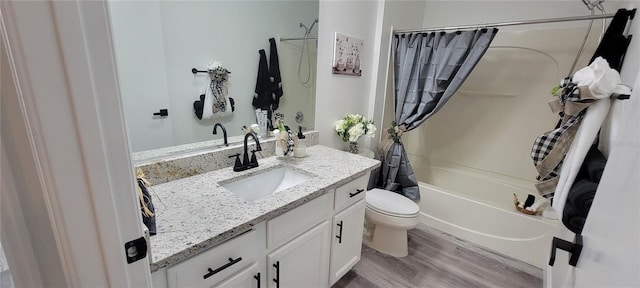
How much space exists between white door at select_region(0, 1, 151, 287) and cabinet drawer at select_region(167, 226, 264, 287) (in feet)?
1.07

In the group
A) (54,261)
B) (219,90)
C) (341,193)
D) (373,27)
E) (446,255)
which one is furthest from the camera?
(373,27)

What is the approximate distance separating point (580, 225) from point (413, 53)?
1.70m

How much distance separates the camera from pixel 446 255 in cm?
206

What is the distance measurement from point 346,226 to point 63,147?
1.35 metres

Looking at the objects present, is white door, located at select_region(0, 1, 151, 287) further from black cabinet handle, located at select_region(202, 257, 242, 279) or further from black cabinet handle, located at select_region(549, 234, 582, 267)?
black cabinet handle, located at select_region(549, 234, 582, 267)

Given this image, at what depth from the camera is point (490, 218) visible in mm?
2100

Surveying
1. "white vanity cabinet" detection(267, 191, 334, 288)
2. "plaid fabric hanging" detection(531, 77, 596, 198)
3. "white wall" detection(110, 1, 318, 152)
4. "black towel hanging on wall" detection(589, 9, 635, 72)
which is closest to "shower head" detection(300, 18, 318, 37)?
"white wall" detection(110, 1, 318, 152)

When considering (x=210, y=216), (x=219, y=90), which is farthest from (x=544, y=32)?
(x=210, y=216)

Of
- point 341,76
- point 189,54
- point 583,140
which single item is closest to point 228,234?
point 189,54

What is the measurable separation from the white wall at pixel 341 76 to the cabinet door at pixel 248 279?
1170mm

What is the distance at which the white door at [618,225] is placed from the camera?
41 centimetres

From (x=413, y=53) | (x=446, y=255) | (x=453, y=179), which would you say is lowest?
(x=446, y=255)

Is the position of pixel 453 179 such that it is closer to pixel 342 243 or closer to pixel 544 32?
pixel 544 32

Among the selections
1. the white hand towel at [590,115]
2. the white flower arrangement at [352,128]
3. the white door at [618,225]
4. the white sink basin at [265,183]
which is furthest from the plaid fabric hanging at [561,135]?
the white sink basin at [265,183]
